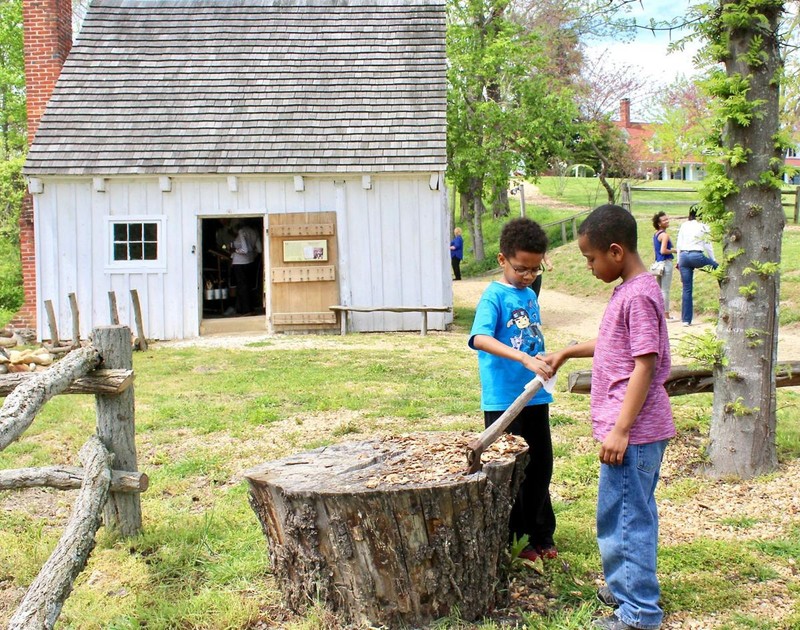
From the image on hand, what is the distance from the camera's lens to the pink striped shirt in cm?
309

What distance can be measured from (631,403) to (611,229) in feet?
2.28

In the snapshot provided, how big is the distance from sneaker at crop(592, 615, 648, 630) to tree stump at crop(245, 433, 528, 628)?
44 centimetres

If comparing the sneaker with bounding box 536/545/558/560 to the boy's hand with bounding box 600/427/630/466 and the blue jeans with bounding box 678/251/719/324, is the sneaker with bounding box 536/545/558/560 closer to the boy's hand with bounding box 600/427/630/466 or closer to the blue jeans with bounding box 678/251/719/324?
the boy's hand with bounding box 600/427/630/466

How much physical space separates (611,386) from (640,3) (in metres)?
3.62

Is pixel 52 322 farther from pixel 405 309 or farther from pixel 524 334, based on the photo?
pixel 524 334

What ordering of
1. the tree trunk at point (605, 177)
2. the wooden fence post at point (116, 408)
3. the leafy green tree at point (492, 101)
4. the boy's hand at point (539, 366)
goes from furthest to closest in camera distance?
the tree trunk at point (605, 177) < the leafy green tree at point (492, 101) < the wooden fence post at point (116, 408) < the boy's hand at point (539, 366)

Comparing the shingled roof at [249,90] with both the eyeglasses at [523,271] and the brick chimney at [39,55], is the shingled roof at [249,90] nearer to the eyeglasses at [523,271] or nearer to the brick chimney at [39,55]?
the brick chimney at [39,55]

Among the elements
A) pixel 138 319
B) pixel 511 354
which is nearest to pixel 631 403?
pixel 511 354

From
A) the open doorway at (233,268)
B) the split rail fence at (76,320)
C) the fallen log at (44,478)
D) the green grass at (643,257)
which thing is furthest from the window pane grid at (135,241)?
the fallen log at (44,478)

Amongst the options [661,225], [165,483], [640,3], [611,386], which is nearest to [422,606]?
[611,386]

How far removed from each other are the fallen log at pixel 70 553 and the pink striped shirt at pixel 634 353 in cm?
224

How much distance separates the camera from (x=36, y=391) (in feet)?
11.8

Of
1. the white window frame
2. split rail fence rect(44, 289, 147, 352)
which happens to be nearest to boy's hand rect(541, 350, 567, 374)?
split rail fence rect(44, 289, 147, 352)

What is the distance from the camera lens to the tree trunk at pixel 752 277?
16.9ft
